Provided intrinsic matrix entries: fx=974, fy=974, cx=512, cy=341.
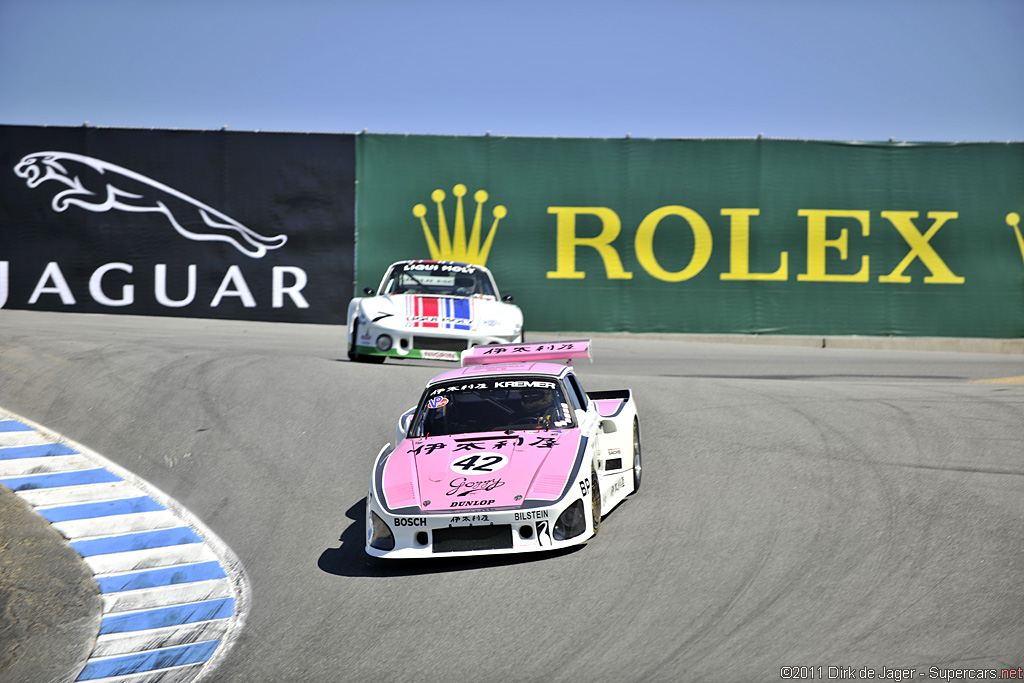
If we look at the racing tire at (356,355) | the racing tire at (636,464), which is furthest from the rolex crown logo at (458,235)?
the racing tire at (636,464)

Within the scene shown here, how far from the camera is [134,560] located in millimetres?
6438

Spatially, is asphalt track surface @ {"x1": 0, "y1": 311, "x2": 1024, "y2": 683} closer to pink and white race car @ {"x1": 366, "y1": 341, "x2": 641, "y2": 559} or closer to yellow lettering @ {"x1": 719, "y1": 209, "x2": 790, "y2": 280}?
pink and white race car @ {"x1": 366, "y1": 341, "x2": 641, "y2": 559}

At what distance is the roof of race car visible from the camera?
24.3 ft

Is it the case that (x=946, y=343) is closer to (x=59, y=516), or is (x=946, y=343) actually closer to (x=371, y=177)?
(x=371, y=177)

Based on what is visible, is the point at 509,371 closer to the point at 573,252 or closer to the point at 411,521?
the point at 411,521

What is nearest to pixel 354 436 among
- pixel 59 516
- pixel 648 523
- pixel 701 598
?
pixel 59 516

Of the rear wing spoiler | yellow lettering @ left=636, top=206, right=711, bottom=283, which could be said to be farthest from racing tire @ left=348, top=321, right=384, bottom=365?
yellow lettering @ left=636, top=206, right=711, bottom=283

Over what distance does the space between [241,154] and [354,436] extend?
11.6m

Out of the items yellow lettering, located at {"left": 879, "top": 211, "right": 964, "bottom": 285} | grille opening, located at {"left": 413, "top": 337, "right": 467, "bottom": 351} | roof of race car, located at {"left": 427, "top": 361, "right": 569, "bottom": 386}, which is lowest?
roof of race car, located at {"left": 427, "top": 361, "right": 569, "bottom": 386}

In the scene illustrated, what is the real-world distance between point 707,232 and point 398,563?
1393cm

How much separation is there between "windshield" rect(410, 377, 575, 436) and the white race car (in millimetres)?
4397

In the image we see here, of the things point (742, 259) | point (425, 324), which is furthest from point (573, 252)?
point (425, 324)

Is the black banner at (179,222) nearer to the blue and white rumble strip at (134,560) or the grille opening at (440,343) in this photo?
the grille opening at (440,343)

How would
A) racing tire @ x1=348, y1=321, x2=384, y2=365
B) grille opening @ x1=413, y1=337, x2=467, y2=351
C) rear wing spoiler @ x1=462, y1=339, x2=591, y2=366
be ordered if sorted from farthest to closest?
racing tire @ x1=348, y1=321, x2=384, y2=365 → grille opening @ x1=413, y1=337, x2=467, y2=351 → rear wing spoiler @ x1=462, y1=339, x2=591, y2=366
